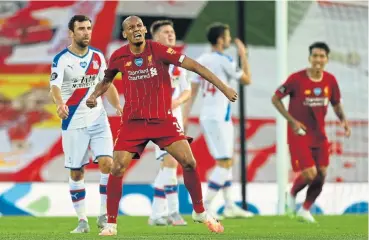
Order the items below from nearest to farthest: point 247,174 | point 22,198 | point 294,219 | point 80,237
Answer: point 80,237 → point 294,219 → point 22,198 → point 247,174

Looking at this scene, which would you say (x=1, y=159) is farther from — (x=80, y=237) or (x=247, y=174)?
(x=80, y=237)

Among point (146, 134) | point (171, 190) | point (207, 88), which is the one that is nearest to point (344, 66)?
point (207, 88)

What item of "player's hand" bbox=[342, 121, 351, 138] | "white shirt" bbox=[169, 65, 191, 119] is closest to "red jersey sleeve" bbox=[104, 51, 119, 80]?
"white shirt" bbox=[169, 65, 191, 119]

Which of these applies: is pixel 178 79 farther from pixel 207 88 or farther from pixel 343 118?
pixel 343 118

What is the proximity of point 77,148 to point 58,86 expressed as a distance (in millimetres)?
768

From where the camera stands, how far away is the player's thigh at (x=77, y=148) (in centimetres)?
1134

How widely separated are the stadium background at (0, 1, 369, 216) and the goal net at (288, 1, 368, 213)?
0.01 m

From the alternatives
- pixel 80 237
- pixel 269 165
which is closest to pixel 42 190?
pixel 269 165

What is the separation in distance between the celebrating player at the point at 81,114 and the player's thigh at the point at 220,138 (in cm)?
293

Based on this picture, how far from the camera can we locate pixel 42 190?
16266 mm

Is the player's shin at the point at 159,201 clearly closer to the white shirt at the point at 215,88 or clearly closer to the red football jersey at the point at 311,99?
the white shirt at the point at 215,88

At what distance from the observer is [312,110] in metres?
13.7

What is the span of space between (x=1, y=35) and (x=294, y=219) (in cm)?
540

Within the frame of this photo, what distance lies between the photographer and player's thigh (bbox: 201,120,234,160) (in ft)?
46.5
